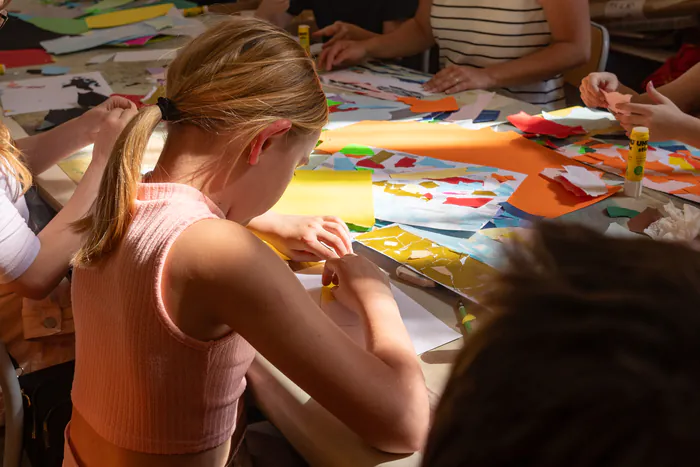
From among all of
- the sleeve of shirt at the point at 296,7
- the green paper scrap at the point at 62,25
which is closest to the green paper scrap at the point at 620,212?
the sleeve of shirt at the point at 296,7

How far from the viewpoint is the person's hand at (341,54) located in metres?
2.28

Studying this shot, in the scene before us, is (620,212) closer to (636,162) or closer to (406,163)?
(636,162)

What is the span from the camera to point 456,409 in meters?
0.41

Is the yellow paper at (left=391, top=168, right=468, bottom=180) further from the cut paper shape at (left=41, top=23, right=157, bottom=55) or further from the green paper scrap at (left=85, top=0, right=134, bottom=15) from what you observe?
the green paper scrap at (left=85, top=0, right=134, bottom=15)

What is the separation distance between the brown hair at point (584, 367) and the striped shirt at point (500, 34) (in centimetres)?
190

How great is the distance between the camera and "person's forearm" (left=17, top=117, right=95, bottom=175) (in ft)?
5.19

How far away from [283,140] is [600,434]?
2.48 ft

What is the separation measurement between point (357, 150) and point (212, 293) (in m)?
0.85

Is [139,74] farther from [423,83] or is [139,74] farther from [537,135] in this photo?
[537,135]

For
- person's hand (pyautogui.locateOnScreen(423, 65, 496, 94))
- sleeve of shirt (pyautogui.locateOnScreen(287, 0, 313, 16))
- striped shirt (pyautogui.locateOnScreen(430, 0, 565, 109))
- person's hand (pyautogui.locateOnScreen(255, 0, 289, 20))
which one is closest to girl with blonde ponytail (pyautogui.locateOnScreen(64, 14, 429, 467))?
person's hand (pyautogui.locateOnScreen(423, 65, 496, 94))

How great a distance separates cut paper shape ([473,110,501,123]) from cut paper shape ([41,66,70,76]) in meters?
1.34

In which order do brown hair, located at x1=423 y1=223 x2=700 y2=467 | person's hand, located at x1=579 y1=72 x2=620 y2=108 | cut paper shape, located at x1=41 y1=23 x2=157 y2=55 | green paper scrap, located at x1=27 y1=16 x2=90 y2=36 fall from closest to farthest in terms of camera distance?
1. brown hair, located at x1=423 y1=223 x2=700 y2=467
2. person's hand, located at x1=579 y1=72 x2=620 y2=108
3. cut paper shape, located at x1=41 y1=23 x2=157 y2=55
4. green paper scrap, located at x1=27 y1=16 x2=90 y2=36

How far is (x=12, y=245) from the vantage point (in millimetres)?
1209

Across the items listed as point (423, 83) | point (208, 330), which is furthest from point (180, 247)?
point (423, 83)
